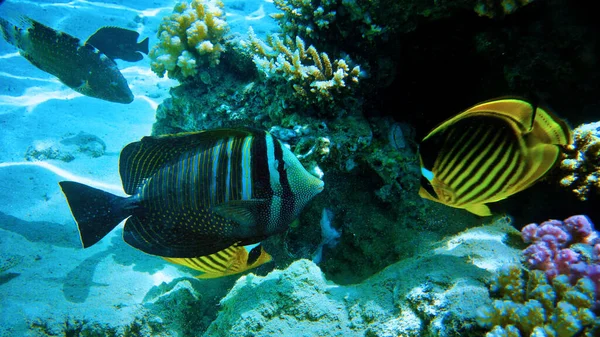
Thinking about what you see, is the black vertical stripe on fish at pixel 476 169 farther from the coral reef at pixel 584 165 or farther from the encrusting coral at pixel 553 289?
the coral reef at pixel 584 165

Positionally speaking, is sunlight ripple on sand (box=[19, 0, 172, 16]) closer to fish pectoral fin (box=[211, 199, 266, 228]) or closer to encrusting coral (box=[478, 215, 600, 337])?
fish pectoral fin (box=[211, 199, 266, 228])

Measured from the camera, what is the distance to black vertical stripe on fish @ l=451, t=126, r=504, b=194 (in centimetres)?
139

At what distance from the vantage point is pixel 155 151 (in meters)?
1.65

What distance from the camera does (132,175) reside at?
1675mm

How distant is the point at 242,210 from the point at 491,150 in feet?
4.02

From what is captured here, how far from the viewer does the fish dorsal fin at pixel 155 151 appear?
62.2 inches

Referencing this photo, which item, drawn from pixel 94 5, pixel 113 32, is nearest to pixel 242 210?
pixel 113 32

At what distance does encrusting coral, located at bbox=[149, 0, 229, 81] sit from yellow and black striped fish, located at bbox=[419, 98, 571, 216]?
301 cm

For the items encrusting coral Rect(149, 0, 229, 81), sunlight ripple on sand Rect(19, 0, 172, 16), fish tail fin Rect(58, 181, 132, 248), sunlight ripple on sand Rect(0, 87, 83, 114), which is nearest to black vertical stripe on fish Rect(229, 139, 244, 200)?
fish tail fin Rect(58, 181, 132, 248)

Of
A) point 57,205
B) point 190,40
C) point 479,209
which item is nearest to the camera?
point 479,209

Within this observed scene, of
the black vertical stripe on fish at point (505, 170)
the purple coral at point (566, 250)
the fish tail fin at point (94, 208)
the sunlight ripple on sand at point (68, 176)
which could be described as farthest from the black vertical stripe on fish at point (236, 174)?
the sunlight ripple on sand at point (68, 176)

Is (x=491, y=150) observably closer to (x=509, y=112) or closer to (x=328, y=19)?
(x=509, y=112)

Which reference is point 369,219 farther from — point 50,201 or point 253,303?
point 50,201

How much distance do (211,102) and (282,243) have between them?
1766 mm
